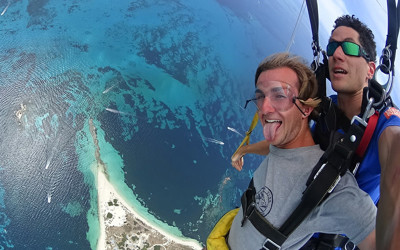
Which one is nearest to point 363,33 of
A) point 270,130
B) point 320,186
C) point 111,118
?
point 270,130

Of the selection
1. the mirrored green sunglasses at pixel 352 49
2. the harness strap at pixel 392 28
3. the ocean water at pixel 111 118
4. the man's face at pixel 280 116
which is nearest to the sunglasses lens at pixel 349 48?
the mirrored green sunglasses at pixel 352 49

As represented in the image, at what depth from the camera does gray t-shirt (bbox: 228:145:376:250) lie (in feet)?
2.25

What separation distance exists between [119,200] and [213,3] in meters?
8.24

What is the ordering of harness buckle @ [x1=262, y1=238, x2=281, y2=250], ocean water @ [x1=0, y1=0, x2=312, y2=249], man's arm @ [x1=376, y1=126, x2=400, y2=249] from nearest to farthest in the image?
1. man's arm @ [x1=376, y1=126, x2=400, y2=249]
2. harness buckle @ [x1=262, y1=238, x2=281, y2=250]
3. ocean water @ [x1=0, y1=0, x2=312, y2=249]

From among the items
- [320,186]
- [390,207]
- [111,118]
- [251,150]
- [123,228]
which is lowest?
[123,228]

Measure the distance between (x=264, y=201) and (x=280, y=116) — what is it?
0.34 meters

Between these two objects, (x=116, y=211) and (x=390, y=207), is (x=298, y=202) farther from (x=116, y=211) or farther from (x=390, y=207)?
(x=116, y=211)

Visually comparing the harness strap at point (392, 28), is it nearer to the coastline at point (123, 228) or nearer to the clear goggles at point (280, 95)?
the clear goggles at point (280, 95)

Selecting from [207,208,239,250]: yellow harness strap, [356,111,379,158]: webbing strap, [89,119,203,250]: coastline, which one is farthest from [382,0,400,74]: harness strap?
[89,119,203,250]: coastline

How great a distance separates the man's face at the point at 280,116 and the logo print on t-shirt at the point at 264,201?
0.19 metres

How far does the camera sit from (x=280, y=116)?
0.92m

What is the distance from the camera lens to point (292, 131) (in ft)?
2.97

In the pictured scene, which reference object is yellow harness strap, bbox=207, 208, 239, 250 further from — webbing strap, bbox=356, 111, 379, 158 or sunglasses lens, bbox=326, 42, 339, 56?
sunglasses lens, bbox=326, 42, 339, 56

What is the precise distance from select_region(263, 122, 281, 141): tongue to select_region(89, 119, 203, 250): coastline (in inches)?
162
